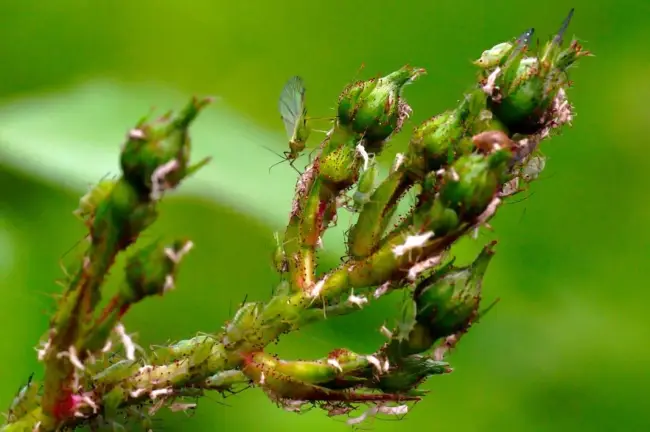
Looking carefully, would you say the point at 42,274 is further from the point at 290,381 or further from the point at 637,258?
the point at 637,258

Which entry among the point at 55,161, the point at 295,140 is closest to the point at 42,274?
the point at 55,161

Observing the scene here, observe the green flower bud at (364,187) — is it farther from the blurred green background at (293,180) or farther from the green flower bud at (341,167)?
the blurred green background at (293,180)

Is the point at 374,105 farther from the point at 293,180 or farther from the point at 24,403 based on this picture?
the point at 293,180

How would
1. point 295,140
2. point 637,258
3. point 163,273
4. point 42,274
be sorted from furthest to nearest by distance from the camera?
point 637,258 < point 42,274 < point 295,140 < point 163,273

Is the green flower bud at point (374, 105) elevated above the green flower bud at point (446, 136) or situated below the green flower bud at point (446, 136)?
above

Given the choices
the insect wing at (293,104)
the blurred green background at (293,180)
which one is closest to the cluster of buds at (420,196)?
the insect wing at (293,104)

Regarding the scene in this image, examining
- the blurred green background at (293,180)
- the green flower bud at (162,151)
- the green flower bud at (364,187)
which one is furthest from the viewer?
the blurred green background at (293,180)
